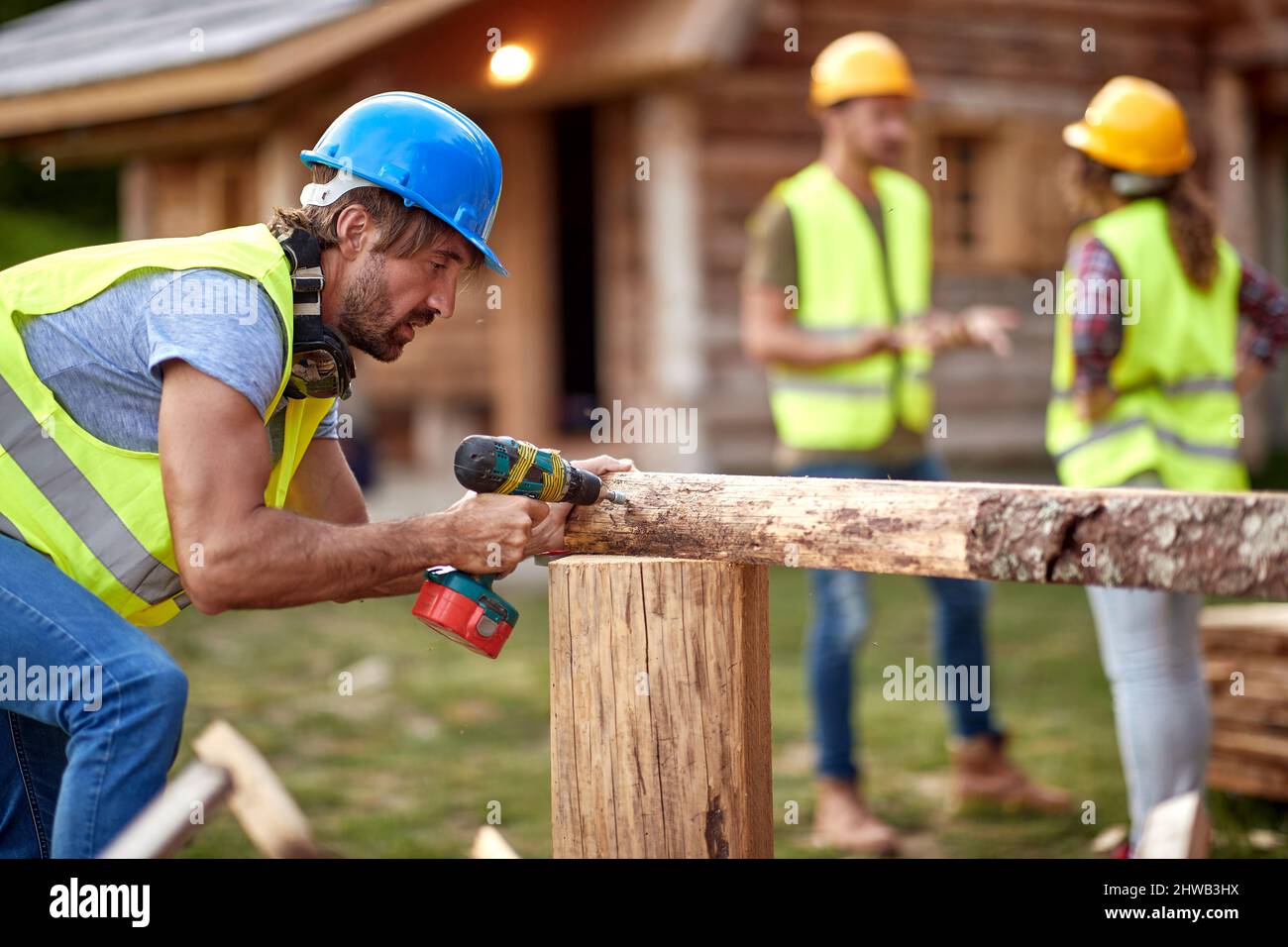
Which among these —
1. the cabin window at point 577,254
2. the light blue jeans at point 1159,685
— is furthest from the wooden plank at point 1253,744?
the cabin window at point 577,254

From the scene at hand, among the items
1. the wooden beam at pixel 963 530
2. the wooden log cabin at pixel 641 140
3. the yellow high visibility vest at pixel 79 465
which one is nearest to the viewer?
the wooden beam at pixel 963 530

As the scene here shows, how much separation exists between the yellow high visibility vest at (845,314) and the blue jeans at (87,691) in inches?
114

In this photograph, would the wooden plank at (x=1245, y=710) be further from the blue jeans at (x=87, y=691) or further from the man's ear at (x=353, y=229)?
the blue jeans at (x=87, y=691)

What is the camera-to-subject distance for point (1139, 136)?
409cm

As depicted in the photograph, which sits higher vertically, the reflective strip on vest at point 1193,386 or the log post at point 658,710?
the reflective strip on vest at point 1193,386

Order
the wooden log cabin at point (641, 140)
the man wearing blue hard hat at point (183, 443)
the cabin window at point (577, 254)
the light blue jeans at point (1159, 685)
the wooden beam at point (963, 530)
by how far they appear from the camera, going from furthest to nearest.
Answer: the cabin window at point (577, 254)
the wooden log cabin at point (641, 140)
the light blue jeans at point (1159, 685)
the man wearing blue hard hat at point (183, 443)
the wooden beam at point (963, 530)

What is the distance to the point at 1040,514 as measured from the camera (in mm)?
2506

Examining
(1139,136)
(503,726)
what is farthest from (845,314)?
(503,726)

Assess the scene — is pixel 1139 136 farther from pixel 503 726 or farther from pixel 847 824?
pixel 503 726

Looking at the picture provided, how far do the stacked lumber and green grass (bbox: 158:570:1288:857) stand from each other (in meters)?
0.14

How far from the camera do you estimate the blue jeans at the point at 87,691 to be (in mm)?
2520

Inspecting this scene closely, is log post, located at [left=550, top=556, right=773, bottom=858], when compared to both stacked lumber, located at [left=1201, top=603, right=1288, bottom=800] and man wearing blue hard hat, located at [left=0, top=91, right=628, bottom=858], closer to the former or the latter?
man wearing blue hard hat, located at [left=0, top=91, right=628, bottom=858]

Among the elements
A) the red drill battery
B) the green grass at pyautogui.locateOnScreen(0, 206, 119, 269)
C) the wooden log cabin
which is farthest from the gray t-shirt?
→ the green grass at pyautogui.locateOnScreen(0, 206, 119, 269)
